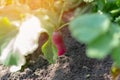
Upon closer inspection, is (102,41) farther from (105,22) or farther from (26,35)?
(26,35)

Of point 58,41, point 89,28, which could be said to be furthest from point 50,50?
point 89,28

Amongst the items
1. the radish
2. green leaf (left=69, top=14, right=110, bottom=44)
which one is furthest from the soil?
green leaf (left=69, top=14, right=110, bottom=44)

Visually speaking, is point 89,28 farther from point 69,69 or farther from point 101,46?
point 69,69

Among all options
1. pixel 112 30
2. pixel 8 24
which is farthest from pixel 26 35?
pixel 112 30

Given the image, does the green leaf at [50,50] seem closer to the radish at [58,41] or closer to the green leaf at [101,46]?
the radish at [58,41]

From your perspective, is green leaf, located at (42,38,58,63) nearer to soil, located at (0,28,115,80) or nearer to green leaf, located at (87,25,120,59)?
soil, located at (0,28,115,80)

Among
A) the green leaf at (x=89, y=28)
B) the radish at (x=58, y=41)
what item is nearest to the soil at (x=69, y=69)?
the radish at (x=58, y=41)
